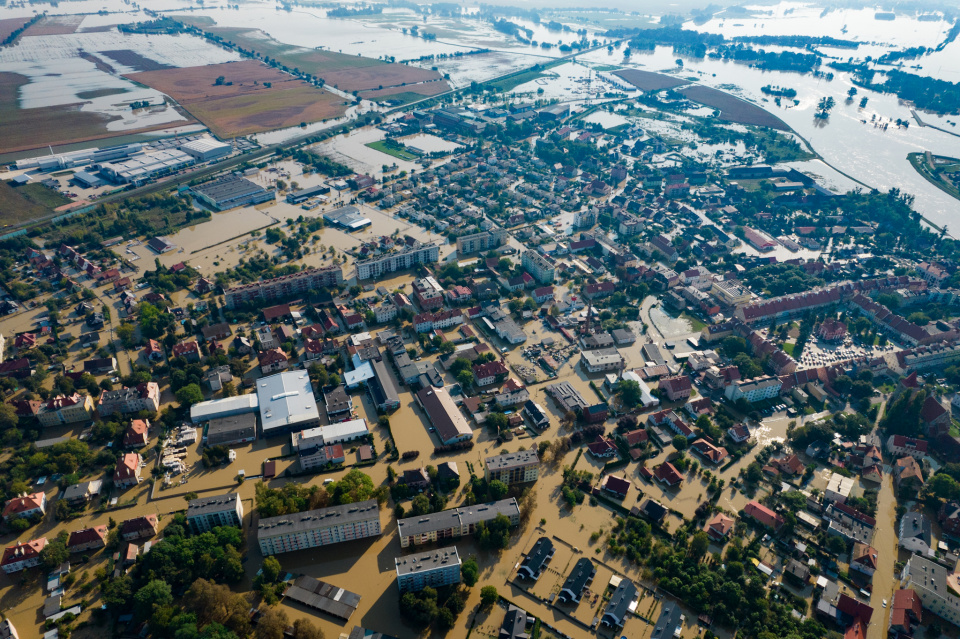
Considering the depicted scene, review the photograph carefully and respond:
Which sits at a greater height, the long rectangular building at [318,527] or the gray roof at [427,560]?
the gray roof at [427,560]

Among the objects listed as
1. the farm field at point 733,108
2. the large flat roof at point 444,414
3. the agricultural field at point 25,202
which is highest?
the farm field at point 733,108

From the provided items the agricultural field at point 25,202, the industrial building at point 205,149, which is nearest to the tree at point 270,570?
the agricultural field at point 25,202

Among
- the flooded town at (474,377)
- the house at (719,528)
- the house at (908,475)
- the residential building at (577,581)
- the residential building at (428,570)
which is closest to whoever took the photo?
the residential building at (428,570)

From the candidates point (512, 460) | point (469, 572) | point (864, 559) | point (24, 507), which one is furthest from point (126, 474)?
point (864, 559)

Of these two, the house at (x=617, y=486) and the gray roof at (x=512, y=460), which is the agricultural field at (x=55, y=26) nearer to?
the gray roof at (x=512, y=460)

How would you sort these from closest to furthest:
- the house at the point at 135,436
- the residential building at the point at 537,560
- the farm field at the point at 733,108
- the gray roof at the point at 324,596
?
the gray roof at the point at 324,596, the residential building at the point at 537,560, the house at the point at 135,436, the farm field at the point at 733,108

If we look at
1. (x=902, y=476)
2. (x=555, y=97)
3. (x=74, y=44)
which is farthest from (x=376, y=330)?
(x=74, y=44)

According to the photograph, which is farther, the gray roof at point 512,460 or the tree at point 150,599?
the gray roof at point 512,460

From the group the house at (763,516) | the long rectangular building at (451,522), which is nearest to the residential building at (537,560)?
the long rectangular building at (451,522)

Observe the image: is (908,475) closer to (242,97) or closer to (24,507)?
(24,507)
